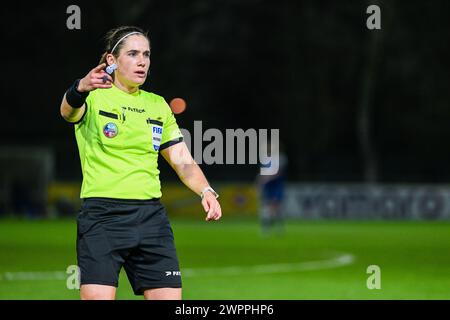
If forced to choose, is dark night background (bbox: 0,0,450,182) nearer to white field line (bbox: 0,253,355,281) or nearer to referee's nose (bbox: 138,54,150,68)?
white field line (bbox: 0,253,355,281)

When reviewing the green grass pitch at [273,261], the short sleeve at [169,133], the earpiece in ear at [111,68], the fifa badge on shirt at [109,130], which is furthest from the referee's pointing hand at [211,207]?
the green grass pitch at [273,261]

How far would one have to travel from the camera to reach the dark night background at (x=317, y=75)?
151 ft

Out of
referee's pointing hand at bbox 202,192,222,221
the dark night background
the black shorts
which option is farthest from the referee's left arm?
the dark night background

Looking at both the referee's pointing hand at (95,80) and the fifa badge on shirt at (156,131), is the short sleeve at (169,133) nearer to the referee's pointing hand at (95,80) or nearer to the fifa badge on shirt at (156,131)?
the fifa badge on shirt at (156,131)

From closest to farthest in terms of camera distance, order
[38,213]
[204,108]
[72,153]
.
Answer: [38,213] < [72,153] < [204,108]

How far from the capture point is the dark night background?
151 feet

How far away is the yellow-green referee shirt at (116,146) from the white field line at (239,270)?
822cm

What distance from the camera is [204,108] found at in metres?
46.5

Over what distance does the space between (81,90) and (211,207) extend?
3.98 feet

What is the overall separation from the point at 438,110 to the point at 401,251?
88.4ft

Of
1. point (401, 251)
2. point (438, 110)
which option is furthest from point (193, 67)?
point (401, 251)

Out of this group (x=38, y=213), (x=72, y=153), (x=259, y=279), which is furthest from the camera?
(x=72, y=153)

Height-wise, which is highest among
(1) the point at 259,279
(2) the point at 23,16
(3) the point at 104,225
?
(2) the point at 23,16

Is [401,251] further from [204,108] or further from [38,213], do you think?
[204,108]
